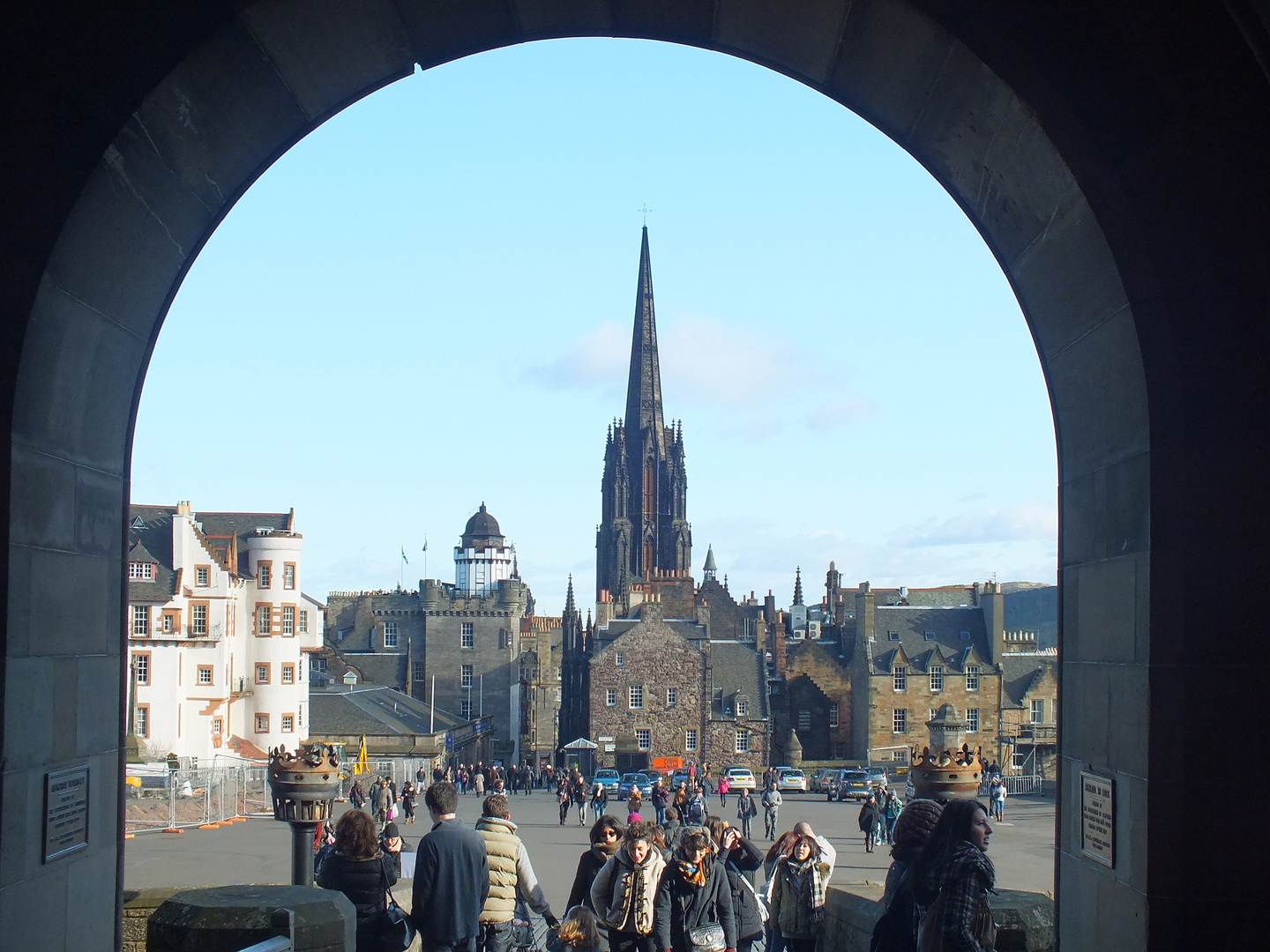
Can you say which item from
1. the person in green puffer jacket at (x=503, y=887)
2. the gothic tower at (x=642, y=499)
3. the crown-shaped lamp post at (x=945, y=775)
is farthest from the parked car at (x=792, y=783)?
the gothic tower at (x=642, y=499)

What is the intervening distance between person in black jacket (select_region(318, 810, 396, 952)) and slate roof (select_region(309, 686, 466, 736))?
53.0 metres

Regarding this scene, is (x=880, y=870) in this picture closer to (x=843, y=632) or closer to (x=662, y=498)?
(x=843, y=632)

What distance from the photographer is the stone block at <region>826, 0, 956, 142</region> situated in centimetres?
596

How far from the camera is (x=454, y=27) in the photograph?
659cm

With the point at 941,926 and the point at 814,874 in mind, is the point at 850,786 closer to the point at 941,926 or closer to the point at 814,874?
the point at 814,874

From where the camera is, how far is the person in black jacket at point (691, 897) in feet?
23.7

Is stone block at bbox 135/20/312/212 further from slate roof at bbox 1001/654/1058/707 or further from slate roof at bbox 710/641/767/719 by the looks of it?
Answer: slate roof at bbox 1001/654/1058/707

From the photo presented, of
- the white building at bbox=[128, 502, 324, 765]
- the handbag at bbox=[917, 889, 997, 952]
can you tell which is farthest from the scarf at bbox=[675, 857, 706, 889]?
the white building at bbox=[128, 502, 324, 765]

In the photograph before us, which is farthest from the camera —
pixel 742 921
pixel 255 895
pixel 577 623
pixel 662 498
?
pixel 662 498

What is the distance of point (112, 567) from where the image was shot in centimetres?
652

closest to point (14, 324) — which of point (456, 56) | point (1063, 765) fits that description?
point (456, 56)

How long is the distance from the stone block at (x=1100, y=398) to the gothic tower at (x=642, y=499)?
9962 centimetres

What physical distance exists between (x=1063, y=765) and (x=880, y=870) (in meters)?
18.8

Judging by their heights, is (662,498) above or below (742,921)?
above
